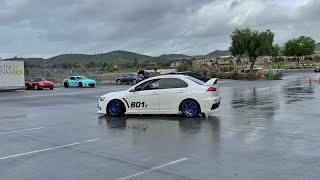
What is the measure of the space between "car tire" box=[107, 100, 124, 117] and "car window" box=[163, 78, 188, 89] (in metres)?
1.87

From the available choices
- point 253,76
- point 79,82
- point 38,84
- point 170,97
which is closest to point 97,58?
point 253,76

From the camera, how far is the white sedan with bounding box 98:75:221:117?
47.6 ft

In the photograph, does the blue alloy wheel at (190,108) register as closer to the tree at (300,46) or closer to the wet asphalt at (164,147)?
the wet asphalt at (164,147)

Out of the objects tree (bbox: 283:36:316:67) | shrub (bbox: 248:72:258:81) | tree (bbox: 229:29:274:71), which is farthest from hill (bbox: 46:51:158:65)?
shrub (bbox: 248:72:258:81)

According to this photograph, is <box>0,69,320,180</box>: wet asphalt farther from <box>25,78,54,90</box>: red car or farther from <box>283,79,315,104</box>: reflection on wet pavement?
<box>25,78,54,90</box>: red car

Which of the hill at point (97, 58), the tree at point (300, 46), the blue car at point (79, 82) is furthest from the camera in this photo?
the hill at point (97, 58)

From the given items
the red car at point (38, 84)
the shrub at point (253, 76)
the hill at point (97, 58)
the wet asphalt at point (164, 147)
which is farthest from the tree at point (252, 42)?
the hill at point (97, 58)

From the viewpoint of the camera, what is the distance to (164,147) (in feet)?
30.3

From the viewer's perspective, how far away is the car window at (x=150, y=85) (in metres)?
15.0

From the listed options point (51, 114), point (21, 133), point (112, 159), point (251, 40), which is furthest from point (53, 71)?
point (112, 159)

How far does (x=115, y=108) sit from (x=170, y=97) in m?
2.27

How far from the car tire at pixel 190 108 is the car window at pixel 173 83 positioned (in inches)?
24.7

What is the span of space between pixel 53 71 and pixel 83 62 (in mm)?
61232

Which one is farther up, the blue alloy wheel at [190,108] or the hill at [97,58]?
the hill at [97,58]
